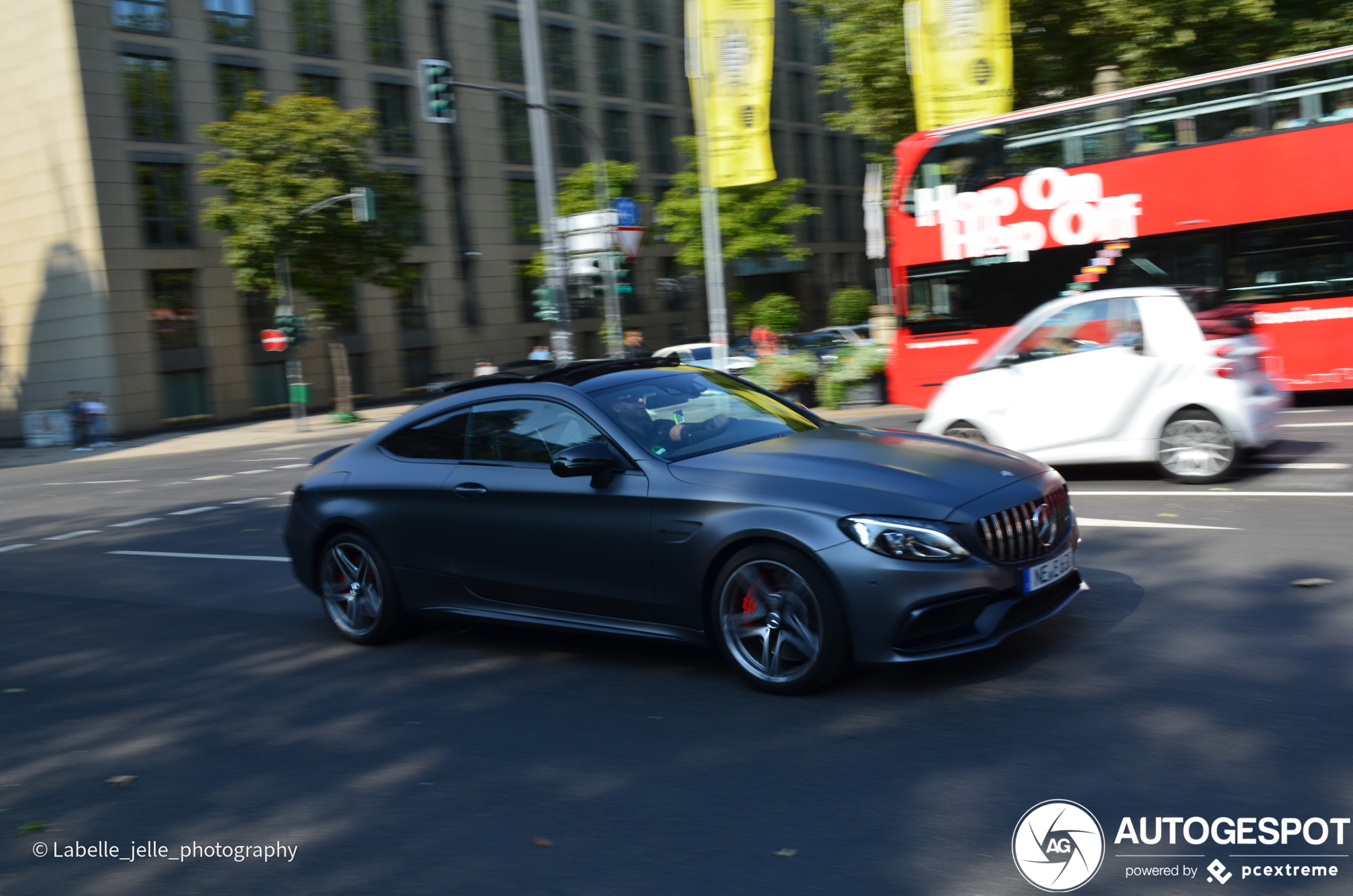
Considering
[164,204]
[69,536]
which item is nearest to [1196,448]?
[69,536]

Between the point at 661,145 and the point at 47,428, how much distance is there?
2934 centimetres

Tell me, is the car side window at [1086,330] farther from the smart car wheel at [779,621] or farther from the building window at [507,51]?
the building window at [507,51]

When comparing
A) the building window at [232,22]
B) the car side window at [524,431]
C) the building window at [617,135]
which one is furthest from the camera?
the building window at [617,135]

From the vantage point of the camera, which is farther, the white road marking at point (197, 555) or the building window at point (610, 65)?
the building window at point (610, 65)

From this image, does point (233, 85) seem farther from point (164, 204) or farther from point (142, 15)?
point (164, 204)

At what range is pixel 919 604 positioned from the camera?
4.73 m

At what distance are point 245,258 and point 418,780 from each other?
103ft

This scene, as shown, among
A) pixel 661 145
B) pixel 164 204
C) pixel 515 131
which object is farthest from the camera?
pixel 661 145

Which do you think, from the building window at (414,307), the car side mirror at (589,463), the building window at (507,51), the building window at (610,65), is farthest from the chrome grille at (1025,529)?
the building window at (610,65)

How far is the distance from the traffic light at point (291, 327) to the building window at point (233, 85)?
411 inches

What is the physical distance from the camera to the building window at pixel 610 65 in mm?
53062

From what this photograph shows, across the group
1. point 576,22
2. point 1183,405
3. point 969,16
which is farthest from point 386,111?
point 1183,405

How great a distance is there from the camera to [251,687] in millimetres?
6109
